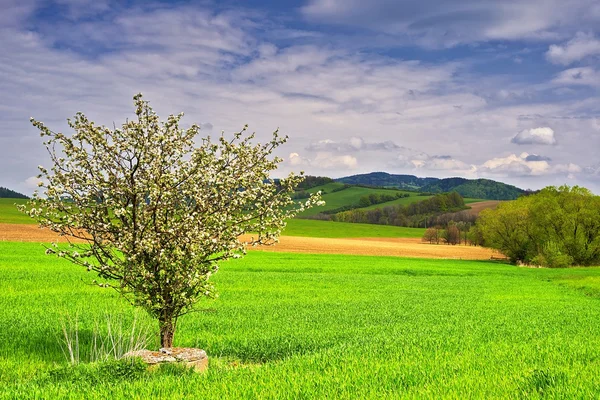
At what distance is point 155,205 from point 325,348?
5925mm

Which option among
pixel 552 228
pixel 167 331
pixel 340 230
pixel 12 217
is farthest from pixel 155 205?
pixel 340 230

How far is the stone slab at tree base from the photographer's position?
34.8ft

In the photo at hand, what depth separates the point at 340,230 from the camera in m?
164

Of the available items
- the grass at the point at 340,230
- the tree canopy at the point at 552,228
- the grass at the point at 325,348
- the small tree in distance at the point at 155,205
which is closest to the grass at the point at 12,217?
the grass at the point at 340,230

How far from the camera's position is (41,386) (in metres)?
9.23

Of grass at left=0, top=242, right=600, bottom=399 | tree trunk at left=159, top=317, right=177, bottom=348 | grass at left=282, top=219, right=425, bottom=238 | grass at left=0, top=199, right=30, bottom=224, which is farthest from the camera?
grass at left=282, top=219, right=425, bottom=238

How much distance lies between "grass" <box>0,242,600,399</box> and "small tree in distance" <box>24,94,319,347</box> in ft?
6.77

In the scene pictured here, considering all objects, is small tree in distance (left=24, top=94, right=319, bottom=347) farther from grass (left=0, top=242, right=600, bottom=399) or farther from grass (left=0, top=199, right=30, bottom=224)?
grass (left=0, top=199, right=30, bottom=224)

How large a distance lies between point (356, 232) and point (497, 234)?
77175 millimetres

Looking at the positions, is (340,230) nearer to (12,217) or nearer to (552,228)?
(552,228)

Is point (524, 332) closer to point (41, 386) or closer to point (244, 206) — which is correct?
point (244, 206)

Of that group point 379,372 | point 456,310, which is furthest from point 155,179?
point 456,310

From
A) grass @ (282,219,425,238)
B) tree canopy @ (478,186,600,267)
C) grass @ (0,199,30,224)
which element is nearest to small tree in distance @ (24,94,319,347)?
tree canopy @ (478,186,600,267)

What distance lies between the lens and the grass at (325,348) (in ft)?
27.0
